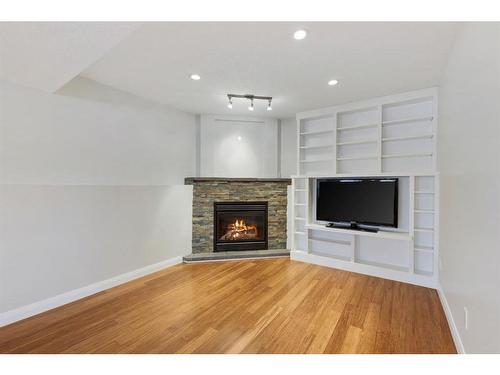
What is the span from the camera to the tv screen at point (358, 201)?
3051mm

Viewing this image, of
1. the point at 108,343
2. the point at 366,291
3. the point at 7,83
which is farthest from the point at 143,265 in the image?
the point at 366,291

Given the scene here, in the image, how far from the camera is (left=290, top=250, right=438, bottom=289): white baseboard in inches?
112

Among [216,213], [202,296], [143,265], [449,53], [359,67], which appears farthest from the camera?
[216,213]

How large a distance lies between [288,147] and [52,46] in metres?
3.26

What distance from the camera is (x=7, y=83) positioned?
2.05 meters

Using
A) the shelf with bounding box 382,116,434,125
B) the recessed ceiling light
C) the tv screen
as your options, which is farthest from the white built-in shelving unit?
the recessed ceiling light

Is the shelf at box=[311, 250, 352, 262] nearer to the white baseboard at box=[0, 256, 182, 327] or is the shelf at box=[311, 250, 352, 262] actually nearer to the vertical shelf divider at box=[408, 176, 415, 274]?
the vertical shelf divider at box=[408, 176, 415, 274]

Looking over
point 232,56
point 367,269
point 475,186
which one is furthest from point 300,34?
point 367,269

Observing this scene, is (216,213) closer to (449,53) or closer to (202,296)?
(202,296)

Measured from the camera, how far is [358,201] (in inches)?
129

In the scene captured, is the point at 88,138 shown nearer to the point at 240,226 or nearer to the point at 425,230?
the point at 240,226

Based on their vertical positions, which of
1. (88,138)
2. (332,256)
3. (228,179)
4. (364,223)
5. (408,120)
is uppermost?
(408,120)

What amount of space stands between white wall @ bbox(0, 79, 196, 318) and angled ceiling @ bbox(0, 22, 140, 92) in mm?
432

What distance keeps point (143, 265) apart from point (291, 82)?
302cm
